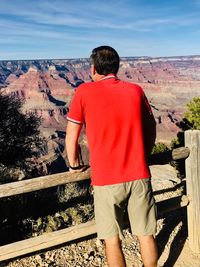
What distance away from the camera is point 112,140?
300 cm

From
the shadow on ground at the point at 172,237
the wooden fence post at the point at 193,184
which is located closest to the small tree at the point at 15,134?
the shadow on ground at the point at 172,237

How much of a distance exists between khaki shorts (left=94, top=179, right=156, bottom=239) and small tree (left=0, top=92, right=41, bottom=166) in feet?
37.7

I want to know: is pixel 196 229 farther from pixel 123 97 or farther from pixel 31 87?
pixel 31 87

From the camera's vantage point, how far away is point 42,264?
4.55 meters

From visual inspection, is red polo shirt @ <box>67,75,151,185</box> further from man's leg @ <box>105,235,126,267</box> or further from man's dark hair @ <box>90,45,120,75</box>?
man's leg @ <box>105,235,126,267</box>

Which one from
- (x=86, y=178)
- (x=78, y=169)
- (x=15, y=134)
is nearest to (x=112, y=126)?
(x=78, y=169)

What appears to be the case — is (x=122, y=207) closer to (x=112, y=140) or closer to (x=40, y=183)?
(x=112, y=140)

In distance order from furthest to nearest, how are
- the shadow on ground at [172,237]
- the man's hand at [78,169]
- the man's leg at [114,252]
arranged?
1. the shadow on ground at [172,237]
2. the man's hand at [78,169]
3. the man's leg at [114,252]

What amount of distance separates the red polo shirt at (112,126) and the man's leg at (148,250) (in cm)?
58

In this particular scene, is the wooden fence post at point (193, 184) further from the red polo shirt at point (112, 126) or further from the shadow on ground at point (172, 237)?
the red polo shirt at point (112, 126)

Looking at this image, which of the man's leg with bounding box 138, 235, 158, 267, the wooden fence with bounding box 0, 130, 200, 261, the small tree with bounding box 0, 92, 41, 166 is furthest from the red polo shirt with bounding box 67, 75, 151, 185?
the small tree with bounding box 0, 92, 41, 166

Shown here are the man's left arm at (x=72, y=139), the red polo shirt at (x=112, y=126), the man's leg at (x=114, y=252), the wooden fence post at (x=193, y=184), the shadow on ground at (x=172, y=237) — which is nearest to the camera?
the red polo shirt at (x=112, y=126)

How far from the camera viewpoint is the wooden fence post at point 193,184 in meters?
4.33

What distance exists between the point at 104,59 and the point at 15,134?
43.4ft
